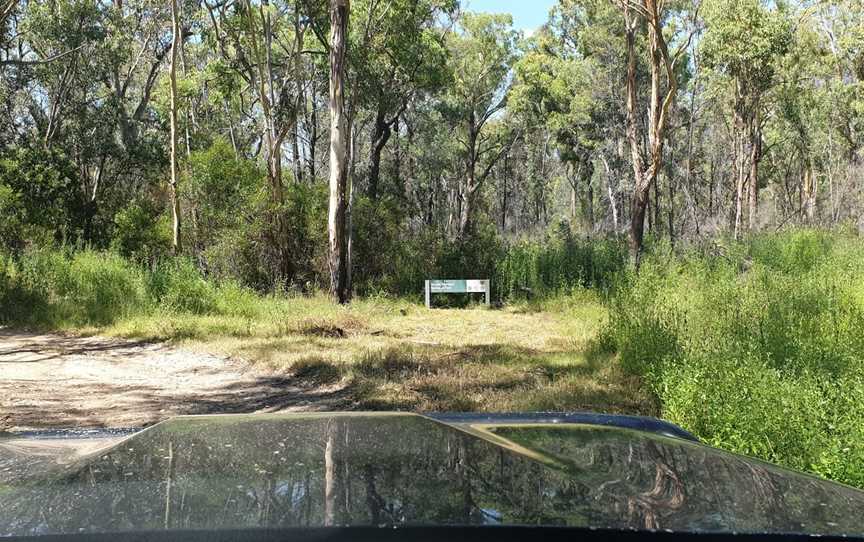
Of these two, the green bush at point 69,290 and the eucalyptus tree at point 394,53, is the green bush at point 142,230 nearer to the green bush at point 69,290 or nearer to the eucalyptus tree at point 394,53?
the green bush at point 69,290

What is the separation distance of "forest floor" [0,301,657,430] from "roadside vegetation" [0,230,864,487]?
46 millimetres

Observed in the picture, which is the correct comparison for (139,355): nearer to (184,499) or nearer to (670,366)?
(670,366)

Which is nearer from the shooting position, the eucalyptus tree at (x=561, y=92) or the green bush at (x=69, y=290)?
the green bush at (x=69, y=290)

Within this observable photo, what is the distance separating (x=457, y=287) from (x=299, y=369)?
28.9 ft

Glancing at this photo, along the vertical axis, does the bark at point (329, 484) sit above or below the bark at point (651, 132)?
below

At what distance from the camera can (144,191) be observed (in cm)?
2717

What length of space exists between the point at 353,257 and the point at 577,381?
11797 millimetres

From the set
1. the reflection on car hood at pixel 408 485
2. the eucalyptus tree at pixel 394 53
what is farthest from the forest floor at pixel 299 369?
the eucalyptus tree at pixel 394 53

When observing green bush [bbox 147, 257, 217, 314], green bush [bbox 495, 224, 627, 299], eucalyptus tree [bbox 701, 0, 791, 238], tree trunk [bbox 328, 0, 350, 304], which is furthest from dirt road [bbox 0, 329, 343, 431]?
eucalyptus tree [bbox 701, 0, 791, 238]

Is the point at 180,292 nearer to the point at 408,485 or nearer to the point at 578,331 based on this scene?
the point at 578,331

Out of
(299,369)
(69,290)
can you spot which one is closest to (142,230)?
(69,290)

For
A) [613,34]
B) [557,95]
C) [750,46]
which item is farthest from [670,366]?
[557,95]

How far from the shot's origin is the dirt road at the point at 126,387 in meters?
6.82

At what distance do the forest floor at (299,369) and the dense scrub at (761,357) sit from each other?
67 centimetres
